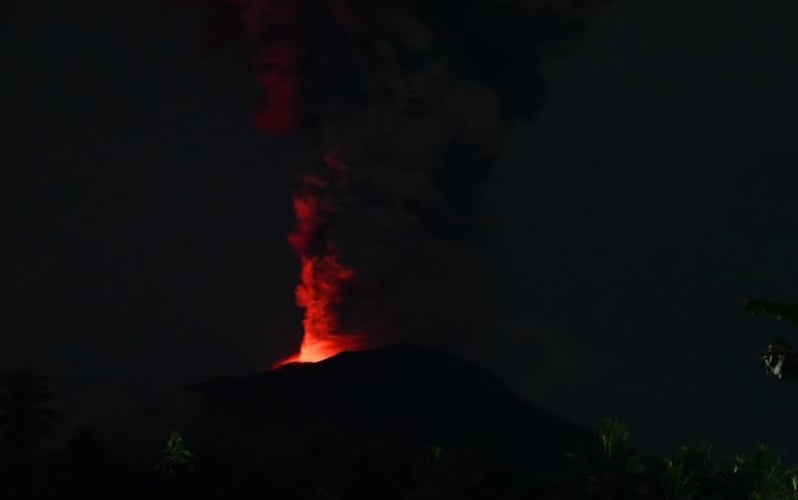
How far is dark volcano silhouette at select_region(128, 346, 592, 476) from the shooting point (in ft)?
472

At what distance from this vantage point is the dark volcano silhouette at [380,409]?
472ft

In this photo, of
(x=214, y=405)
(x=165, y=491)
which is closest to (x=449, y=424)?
(x=214, y=405)

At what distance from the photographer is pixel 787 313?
62.9ft

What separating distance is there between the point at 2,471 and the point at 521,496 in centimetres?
3189

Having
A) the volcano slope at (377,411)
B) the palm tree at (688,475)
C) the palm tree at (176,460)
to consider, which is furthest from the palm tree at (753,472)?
the volcano slope at (377,411)

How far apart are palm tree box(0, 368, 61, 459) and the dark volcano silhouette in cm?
5720

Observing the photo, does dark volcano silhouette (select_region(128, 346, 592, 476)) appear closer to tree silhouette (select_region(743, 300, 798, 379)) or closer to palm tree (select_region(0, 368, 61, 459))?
palm tree (select_region(0, 368, 61, 459))

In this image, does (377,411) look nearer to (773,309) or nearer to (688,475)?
(688,475)

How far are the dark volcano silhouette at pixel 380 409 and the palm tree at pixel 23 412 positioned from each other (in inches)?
2252

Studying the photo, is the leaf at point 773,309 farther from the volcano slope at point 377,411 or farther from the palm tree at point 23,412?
the volcano slope at point 377,411

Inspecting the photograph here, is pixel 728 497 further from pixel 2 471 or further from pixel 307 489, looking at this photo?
pixel 2 471

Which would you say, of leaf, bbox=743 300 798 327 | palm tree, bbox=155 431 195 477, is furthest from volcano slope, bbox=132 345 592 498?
leaf, bbox=743 300 798 327

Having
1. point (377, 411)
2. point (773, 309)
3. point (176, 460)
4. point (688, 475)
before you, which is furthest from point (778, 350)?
point (377, 411)

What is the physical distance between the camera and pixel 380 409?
154m
